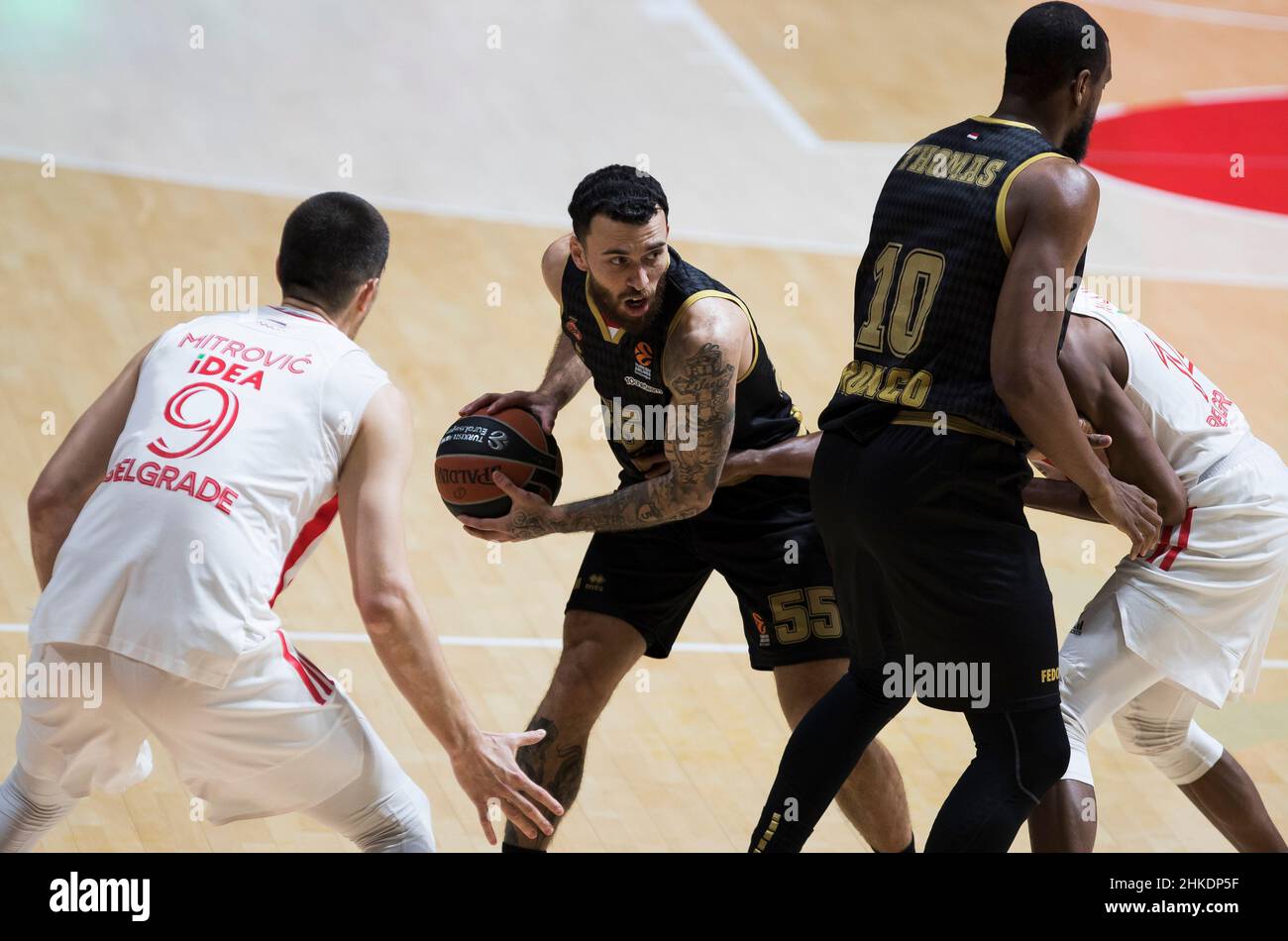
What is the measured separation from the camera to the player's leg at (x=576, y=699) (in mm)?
4387

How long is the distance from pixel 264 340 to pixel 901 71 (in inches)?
362

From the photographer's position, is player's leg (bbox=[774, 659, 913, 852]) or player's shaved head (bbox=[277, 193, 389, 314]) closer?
player's shaved head (bbox=[277, 193, 389, 314])

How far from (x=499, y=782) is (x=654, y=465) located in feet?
4.32

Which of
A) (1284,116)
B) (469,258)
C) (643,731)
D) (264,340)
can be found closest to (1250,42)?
(1284,116)

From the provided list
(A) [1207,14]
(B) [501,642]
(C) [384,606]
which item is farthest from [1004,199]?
(A) [1207,14]

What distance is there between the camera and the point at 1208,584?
4.18 metres

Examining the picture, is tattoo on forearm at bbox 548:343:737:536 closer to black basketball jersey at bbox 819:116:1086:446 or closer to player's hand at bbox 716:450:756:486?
player's hand at bbox 716:450:756:486

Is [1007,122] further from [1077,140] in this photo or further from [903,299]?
[903,299]

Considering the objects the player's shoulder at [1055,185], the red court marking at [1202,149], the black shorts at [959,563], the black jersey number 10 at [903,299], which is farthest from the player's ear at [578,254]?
the red court marking at [1202,149]

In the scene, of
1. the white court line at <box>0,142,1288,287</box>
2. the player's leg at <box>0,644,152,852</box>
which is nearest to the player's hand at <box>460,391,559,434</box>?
the player's leg at <box>0,644,152,852</box>

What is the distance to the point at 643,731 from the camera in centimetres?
585

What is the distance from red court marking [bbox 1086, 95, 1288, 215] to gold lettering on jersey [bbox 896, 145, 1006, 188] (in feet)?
27.4

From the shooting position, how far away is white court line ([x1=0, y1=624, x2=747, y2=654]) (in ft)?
21.0
